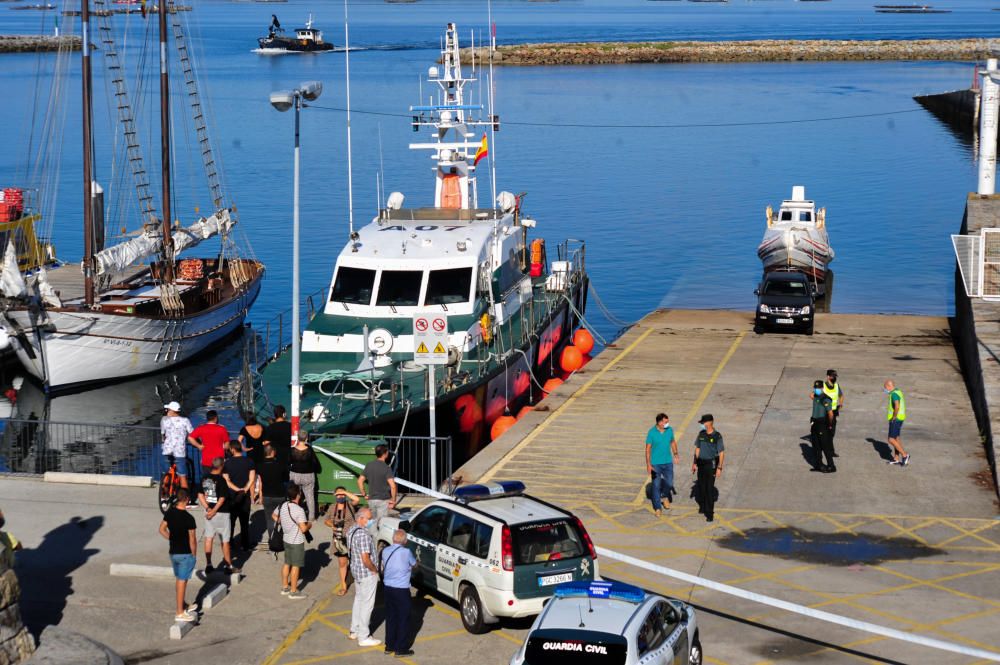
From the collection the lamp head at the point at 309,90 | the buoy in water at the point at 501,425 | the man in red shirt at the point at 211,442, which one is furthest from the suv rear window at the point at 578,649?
the buoy in water at the point at 501,425

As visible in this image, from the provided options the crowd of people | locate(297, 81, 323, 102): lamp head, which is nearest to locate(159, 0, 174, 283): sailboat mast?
locate(297, 81, 323, 102): lamp head

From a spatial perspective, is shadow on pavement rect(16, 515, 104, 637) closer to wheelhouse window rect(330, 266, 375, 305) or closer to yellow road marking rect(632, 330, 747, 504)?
yellow road marking rect(632, 330, 747, 504)

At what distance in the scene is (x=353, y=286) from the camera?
99.8 ft

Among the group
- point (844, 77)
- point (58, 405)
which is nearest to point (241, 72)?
point (844, 77)

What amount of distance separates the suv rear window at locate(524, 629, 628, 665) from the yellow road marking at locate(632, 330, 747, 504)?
29.2 feet

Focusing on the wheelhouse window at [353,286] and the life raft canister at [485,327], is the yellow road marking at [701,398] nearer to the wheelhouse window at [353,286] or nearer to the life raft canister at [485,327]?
the life raft canister at [485,327]

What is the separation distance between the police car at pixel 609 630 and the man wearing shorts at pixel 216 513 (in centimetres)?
571

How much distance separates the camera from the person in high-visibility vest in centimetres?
2238

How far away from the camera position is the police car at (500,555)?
14898mm

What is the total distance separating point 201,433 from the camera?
64.1 feet

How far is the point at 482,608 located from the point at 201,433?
20.6 ft

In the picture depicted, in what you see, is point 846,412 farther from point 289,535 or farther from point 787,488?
point 289,535

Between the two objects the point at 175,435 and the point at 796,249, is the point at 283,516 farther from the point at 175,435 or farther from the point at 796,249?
the point at 796,249

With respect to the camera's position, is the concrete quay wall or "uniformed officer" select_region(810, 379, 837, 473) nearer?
"uniformed officer" select_region(810, 379, 837, 473)
